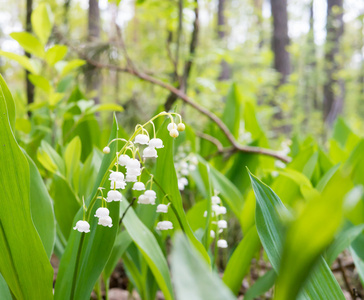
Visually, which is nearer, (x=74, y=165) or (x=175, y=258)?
(x=175, y=258)

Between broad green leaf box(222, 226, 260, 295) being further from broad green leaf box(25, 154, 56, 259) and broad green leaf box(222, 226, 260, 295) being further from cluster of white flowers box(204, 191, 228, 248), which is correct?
broad green leaf box(25, 154, 56, 259)

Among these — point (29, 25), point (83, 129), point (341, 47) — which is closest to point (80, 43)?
point (29, 25)

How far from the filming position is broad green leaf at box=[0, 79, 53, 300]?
76 cm

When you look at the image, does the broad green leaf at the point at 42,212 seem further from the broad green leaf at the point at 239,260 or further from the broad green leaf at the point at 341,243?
the broad green leaf at the point at 341,243

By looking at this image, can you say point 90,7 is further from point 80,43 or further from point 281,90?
point 281,90

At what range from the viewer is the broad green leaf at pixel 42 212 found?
94 cm

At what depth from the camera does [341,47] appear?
7.20 metres

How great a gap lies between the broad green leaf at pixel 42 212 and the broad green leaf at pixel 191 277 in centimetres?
67

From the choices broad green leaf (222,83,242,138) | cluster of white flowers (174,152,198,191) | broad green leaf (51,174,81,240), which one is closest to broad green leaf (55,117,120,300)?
broad green leaf (51,174,81,240)

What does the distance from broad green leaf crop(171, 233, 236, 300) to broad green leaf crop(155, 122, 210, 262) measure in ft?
1.57

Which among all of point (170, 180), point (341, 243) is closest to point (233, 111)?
point (341, 243)

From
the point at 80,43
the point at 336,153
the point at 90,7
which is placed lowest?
the point at 336,153

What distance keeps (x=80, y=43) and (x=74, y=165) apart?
1490mm

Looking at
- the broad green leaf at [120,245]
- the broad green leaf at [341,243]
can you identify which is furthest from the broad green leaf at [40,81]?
the broad green leaf at [341,243]
